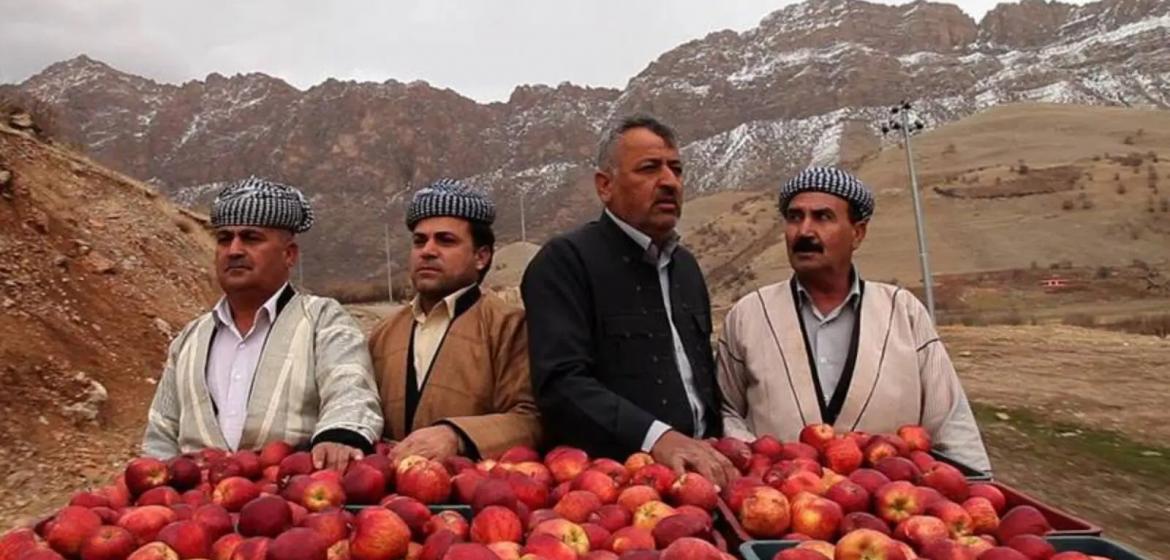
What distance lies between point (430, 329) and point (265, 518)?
1.34 meters

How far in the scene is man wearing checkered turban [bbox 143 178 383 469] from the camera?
3.08m

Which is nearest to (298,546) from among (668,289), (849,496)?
(849,496)

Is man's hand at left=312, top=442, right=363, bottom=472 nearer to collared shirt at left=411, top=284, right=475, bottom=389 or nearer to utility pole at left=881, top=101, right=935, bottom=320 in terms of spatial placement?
collared shirt at left=411, top=284, right=475, bottom=389

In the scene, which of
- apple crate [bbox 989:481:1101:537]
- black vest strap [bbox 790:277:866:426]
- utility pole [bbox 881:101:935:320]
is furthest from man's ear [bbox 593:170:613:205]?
utility pole [bbox 881:101:935:320]

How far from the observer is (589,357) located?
293cm

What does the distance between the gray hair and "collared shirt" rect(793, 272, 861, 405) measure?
0.77 meters

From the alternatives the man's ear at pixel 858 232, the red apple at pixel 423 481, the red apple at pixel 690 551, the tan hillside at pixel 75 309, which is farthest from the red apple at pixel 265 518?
the tan hillside at pixel 75 309

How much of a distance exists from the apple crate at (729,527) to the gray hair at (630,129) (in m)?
1.26

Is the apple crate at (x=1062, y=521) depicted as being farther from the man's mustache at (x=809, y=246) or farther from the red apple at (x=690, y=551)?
the man's mustache at (x=809, y=246)

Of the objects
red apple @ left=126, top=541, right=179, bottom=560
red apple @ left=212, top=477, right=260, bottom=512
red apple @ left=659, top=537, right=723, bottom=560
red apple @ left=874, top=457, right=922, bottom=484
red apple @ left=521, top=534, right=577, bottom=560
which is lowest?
red apple @ left=874, top=457, right=922, bottom=484

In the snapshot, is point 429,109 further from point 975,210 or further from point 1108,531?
point 1108,531

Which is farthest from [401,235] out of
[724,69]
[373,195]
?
[724,69]

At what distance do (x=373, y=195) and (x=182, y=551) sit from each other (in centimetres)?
13841

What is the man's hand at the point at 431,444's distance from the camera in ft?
8.60
